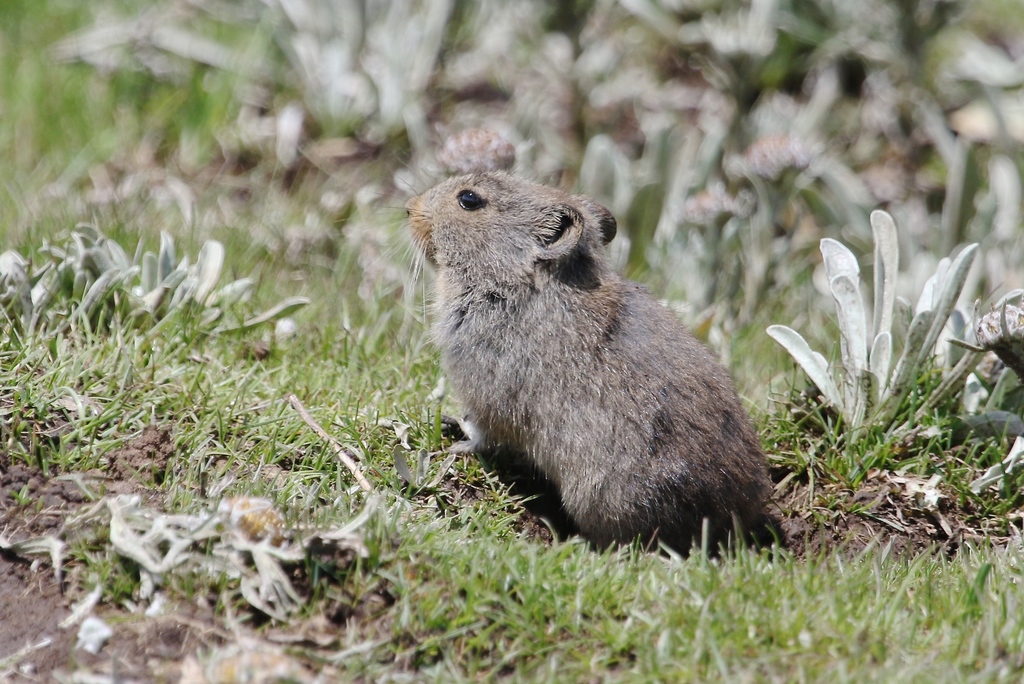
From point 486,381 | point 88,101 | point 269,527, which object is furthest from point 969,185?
point 88,101

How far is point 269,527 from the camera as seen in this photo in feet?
11.7

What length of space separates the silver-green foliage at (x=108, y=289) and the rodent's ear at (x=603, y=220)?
1.42 metres

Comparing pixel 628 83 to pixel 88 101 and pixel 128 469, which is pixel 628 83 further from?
pixel 128 469

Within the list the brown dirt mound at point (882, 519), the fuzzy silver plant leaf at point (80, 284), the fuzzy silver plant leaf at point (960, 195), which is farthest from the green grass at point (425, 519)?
the fuzzy silver plant leaf at point (960, 195)

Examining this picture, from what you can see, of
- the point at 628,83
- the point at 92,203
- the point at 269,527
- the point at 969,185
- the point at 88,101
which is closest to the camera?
the point at 269,527

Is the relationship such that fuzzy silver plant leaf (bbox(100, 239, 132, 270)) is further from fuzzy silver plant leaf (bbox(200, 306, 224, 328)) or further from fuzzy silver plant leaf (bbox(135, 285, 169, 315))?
fuzzy silver plant leaf (bbox(200, 306, 224, 328))

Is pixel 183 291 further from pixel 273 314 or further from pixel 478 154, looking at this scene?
pixel 478 154

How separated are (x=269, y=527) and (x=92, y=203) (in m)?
3.57

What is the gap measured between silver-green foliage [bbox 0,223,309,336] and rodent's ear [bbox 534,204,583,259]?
1198mm

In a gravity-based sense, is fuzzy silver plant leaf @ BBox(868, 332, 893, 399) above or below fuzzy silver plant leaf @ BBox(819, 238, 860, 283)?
below

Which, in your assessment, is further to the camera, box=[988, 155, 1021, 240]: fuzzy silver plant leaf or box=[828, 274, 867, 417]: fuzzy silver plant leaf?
box=[988, 155, 1021, 240]: fuzzy silver plant leaf

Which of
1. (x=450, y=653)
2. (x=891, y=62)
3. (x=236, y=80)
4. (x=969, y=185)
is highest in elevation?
(x=891, y=62)

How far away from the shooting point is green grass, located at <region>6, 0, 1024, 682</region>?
3.44 metres

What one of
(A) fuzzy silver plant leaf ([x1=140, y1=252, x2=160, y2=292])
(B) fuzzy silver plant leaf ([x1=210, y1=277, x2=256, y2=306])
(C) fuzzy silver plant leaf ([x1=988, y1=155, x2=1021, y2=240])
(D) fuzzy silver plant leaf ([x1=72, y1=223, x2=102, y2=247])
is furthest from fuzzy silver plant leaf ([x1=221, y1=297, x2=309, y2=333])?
(C) fuzzy silver plant leaf ([x1=988, y1=155, x2=1021, y2=240])
